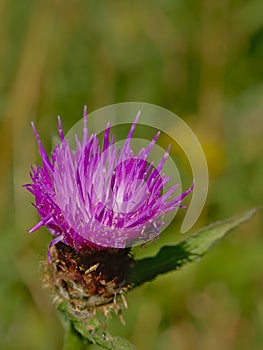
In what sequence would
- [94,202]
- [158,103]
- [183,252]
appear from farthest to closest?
[158,103], [183,252], [94,202]

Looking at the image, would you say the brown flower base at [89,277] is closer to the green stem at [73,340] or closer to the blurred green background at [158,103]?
the green stem at [73,340]

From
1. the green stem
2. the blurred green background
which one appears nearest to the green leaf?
the green stem

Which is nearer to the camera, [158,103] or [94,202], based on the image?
[94,202]

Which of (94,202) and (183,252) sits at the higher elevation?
(94,202)

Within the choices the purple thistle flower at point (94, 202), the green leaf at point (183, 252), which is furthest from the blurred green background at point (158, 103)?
the purple thistle flower at point (94, 202)

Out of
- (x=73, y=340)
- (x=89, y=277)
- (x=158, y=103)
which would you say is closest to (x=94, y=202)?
(x=89, y=277)

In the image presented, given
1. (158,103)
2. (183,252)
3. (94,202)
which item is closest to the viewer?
(94,202)

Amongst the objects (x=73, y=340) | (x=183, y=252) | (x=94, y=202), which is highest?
(x=94, y=202)

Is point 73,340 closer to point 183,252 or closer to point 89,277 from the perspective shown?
point 89,277
